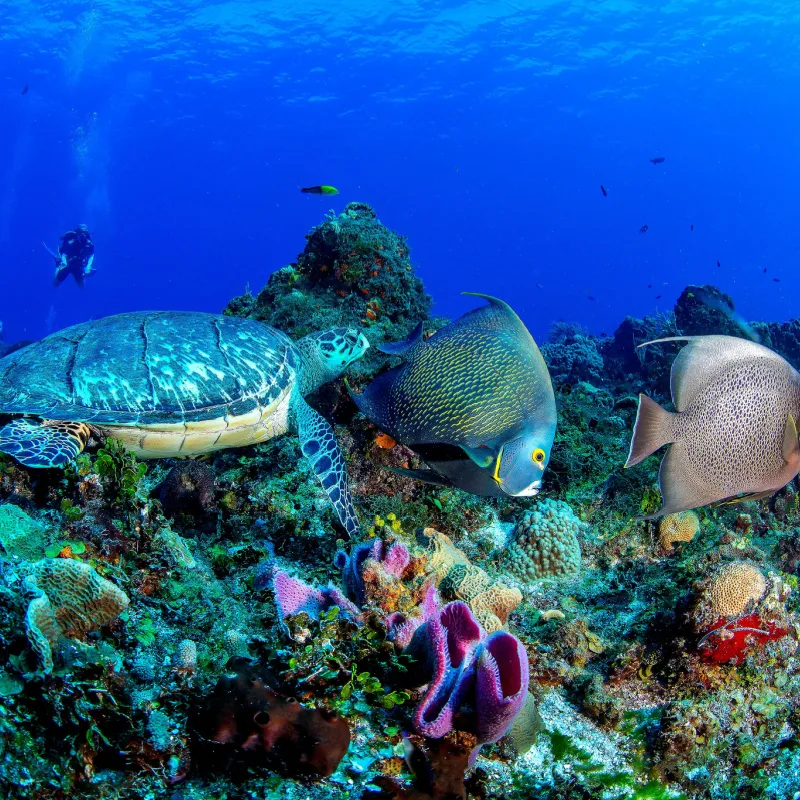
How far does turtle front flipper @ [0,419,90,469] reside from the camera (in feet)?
9.39

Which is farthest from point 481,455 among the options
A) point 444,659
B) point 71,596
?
point 71,596

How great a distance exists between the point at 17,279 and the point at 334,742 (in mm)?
125265

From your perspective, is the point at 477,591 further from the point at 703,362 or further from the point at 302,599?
the point at 703,362

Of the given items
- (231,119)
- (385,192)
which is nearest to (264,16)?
(231,119)

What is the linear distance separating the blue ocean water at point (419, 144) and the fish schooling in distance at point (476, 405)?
4406 cm

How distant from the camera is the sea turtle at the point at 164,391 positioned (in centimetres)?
348

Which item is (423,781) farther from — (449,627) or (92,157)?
(92,157)

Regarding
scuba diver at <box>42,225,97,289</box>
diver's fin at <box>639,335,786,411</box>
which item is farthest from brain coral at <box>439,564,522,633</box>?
scuba diver at <box>42,225,97,289</box>

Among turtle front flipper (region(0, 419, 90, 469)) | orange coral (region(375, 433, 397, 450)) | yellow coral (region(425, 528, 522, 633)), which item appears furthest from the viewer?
orange coral (region(375, 433, 397, 450))

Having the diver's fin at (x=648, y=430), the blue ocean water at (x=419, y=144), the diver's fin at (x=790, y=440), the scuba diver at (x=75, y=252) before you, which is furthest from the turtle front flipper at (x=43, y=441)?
the blue ocean water at (x=419, y=144)

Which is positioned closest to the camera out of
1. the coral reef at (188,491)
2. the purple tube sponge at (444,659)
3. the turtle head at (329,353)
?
the purple tube sponge at (444,659)

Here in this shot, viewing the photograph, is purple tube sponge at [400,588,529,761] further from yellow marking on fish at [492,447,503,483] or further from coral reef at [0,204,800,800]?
yellow marking on fish at [492,447,503,483]

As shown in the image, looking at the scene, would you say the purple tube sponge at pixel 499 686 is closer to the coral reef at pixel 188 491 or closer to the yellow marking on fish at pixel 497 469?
the yellow marking on fish at pixel 497 469

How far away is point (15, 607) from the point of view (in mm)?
1749
